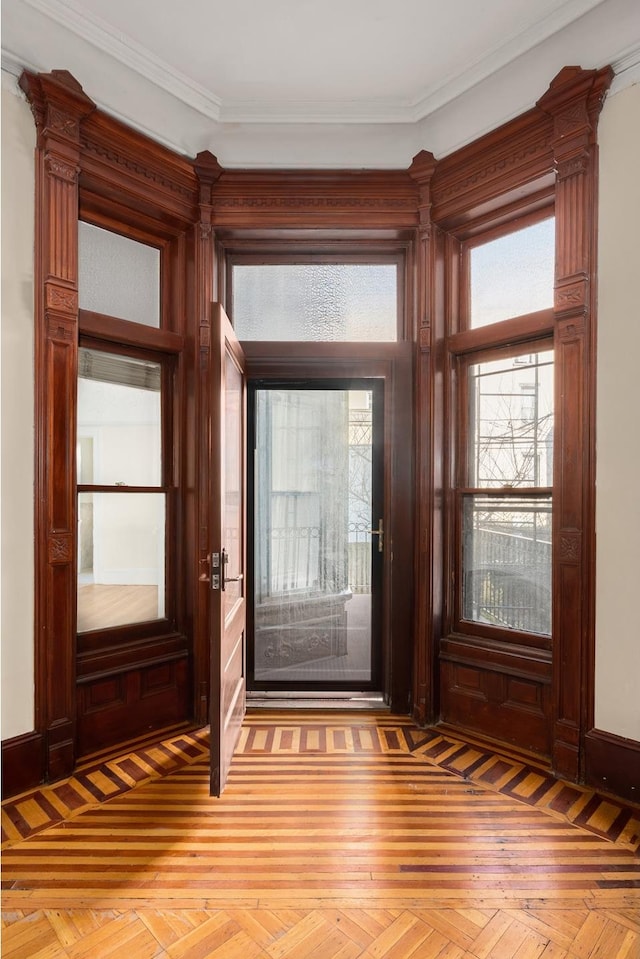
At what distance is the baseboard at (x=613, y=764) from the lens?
2.44 metres

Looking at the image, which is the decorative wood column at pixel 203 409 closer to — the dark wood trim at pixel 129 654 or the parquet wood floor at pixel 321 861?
the dark wood trim at pixel 129 654

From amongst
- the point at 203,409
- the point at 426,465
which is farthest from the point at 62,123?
the point at 426,465

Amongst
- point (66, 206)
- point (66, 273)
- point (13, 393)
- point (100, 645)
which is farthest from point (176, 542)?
point (66, 206)

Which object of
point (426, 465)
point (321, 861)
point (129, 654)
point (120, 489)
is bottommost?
point (321, 861)

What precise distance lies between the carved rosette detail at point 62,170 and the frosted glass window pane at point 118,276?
0.88 feet

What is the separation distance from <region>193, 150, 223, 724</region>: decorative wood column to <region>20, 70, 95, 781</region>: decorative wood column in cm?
71

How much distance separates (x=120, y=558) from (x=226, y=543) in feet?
2.36

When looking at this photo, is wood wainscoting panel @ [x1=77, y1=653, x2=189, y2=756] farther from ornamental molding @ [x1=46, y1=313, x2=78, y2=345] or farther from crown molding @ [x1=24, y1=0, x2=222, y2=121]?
crown molding @ [x1=24, y1=0, x2=222, y2=121]

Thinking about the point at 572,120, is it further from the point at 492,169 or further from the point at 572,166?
the point at 492,169

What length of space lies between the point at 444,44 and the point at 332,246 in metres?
1.08

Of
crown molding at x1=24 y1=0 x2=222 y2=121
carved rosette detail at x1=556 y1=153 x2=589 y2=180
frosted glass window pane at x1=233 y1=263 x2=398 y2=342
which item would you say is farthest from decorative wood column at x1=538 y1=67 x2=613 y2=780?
crown molding at x1=24 y1=0 x2=222 y2=121

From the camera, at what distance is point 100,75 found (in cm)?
280

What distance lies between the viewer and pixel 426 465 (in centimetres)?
328

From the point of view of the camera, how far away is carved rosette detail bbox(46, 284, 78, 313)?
263 centimetres
